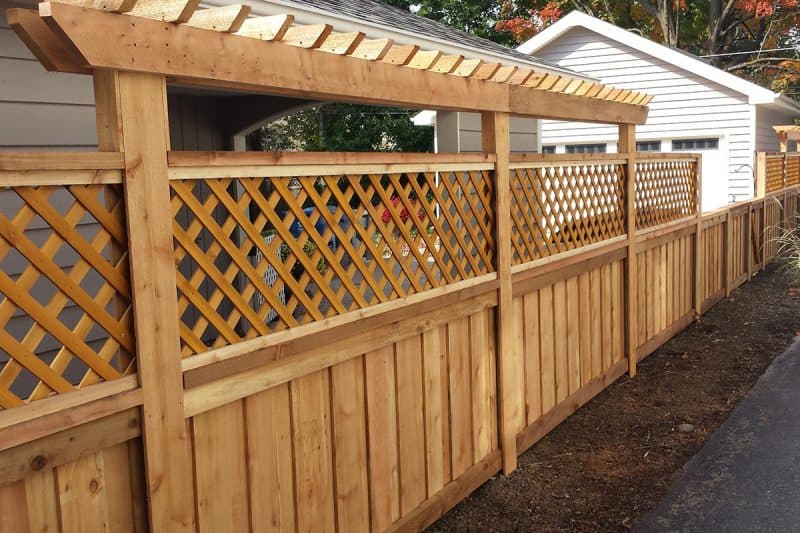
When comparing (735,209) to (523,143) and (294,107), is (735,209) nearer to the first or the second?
(523,143)

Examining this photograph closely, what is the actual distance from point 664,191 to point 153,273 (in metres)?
5.86

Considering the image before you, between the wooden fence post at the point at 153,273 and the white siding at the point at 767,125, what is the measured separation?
13879 millimetres

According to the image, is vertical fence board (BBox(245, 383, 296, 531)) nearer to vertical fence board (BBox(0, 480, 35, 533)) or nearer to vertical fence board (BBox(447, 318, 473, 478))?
vertical fence board (BBox(0, 480, 35, 533))

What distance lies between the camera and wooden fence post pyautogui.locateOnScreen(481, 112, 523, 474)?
416 cm

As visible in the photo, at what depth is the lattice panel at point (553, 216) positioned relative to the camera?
4598 millimetres

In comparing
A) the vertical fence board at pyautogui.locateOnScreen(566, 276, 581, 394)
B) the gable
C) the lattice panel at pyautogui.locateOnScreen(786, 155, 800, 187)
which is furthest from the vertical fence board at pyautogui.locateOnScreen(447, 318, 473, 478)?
the lattice panel at pyautogui.locateOnScreen(786, 155, 800, 187)

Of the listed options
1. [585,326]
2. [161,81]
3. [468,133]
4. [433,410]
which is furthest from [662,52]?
[161,81]

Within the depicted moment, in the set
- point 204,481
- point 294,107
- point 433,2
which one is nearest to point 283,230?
point 204,481

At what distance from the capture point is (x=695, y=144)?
14.2m

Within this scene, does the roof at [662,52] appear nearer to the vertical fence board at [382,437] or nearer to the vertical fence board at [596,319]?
the vertical fence board at [596,319]

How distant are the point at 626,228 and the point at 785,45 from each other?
82.4 feet

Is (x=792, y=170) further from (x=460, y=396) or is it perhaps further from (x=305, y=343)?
(x=305, y=343)

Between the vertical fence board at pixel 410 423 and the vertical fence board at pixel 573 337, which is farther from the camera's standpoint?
the vertical fence board at pixel 573 337

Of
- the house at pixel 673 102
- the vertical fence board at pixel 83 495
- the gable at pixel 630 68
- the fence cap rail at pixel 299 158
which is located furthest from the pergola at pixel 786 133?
the vertical fence board at pixel 83 495
